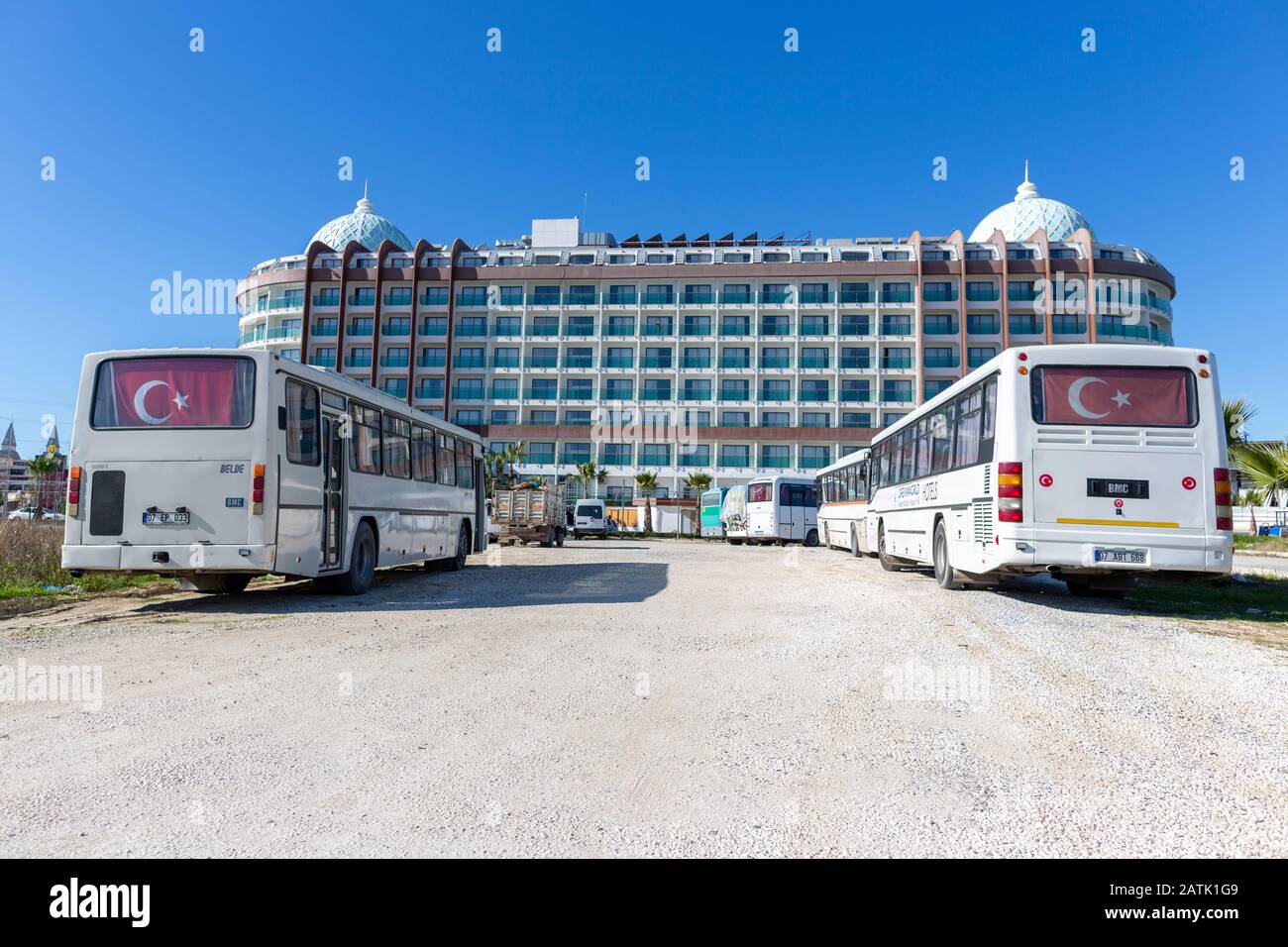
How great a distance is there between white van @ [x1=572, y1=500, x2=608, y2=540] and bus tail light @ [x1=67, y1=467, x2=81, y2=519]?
38.3 meters

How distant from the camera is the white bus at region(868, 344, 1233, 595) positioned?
30.5 feet

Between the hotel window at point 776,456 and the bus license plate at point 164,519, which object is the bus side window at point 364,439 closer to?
the bus license plate at point 164,519

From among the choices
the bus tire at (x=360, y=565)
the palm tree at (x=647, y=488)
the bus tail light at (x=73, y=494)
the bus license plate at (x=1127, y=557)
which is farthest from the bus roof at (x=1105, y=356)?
the palm tree at (x=647, y=488)

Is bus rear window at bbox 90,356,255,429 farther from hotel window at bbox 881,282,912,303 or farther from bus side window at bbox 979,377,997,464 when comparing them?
hotel window at bbox 881,282,912,303

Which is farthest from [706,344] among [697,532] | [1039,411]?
[1039,411]

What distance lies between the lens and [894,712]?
4.91 m

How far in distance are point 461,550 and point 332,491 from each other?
6813 millimetres

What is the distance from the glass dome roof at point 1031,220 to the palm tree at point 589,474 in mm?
38421

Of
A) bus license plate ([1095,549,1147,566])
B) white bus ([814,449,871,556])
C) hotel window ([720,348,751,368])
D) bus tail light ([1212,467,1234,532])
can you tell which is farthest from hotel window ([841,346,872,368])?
bus license plate ([1095,549,1147,566])

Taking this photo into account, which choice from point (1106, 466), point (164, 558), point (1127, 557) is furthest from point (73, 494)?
point (1127, 557)

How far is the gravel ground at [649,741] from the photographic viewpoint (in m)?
3.01

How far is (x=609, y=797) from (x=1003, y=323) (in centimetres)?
6951

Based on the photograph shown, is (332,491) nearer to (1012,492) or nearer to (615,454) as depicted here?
(1012,492)
